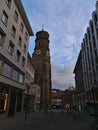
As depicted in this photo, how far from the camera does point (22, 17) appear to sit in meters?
30.8

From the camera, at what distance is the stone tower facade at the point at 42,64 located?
3214 inches

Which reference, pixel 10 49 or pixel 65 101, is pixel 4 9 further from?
pixel 65 101

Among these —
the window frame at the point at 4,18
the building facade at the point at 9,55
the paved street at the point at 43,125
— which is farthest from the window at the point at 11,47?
the paved street at the point at 43,125

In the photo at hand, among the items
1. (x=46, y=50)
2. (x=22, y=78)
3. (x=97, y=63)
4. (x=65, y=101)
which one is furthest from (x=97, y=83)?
(x=65, y=101)

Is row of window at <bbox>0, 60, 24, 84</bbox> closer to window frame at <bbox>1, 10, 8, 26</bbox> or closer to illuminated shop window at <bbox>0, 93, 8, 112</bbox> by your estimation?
illuminated shop window at <bbox>0, 93, 8, 112</bbox>

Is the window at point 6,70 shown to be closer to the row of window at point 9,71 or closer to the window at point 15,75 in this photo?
the row of window at point 9,71

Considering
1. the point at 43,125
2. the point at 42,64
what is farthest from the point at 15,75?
the point at 42,64

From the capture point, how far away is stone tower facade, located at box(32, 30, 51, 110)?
81625 mm

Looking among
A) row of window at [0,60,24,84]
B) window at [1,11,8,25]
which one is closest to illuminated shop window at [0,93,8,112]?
row of window at [0,60,24,84]

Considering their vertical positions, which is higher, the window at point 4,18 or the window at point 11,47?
the window at point 4,18

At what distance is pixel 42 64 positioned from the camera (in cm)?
8700

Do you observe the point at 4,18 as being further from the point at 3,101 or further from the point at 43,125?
the point at 43,125

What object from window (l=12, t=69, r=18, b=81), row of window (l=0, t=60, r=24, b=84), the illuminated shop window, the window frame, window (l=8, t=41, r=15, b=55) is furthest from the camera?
window (l=12, t=69, r=18, b=81)

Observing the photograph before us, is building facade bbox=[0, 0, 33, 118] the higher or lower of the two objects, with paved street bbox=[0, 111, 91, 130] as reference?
higher
